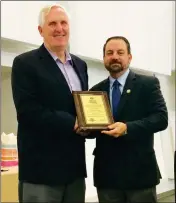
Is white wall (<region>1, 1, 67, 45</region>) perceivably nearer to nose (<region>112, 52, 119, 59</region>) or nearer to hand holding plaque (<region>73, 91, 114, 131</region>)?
nose (<region>112, 52, 119, 59</region>)

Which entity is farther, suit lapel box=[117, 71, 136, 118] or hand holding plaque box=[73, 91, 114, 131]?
suit lapel box=[117, 71, 136, 118]

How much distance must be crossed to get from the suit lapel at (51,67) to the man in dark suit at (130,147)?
330 mm

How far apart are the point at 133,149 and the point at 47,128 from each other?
1.48ft

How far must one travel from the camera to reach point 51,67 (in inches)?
59.9

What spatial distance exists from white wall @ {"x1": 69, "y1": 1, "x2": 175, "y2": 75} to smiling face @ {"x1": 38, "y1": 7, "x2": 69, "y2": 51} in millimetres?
1157

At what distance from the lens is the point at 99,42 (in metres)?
2.94

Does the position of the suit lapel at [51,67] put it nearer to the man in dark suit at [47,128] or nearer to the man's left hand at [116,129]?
the man in dark suit at [47,128]

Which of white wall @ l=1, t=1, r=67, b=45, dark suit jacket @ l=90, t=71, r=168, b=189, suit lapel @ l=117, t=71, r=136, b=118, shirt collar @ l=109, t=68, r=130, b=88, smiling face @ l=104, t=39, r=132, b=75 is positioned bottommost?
dark suit jacket @ l=90, t=71, r=168, b=189

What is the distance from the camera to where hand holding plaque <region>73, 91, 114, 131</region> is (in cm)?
151

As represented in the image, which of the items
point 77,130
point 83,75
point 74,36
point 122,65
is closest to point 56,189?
point 77,130

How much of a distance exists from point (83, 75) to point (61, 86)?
0.66ft

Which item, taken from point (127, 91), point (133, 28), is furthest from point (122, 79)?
point (133, 28)

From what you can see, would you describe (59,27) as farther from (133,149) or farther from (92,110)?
(133,149)

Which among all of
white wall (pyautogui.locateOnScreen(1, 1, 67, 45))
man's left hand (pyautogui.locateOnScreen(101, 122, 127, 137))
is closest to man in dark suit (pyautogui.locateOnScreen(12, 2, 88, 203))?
man's left hand (pyautogui.locateOnScreen(101, 122, 127, 137))
